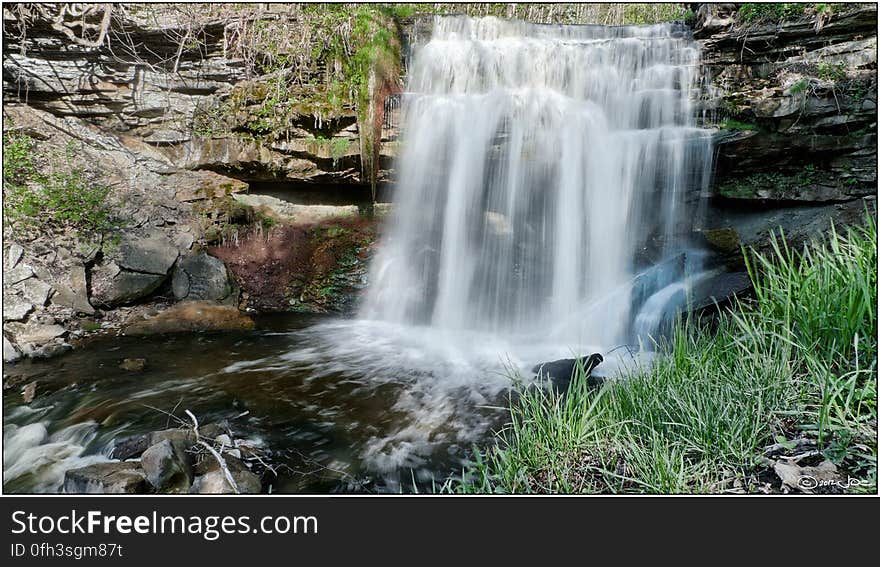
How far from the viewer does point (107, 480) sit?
2.75 metres

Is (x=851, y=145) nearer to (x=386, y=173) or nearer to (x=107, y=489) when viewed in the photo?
(x=386, y=173)

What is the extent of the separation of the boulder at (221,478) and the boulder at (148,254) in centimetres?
435

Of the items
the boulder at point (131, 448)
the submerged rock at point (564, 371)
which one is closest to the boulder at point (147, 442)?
the boulder at point (131, 448)

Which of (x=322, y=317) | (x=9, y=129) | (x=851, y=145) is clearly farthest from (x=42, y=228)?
(x=851, y=145)

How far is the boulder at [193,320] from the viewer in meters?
5.89

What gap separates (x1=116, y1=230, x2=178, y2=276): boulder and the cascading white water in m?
2.98

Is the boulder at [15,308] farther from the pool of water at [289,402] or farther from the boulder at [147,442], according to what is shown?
the boulder at [147,442]

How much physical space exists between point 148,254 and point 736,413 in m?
7.18

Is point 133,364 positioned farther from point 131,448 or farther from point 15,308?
point 131,448

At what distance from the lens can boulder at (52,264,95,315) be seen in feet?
18.8

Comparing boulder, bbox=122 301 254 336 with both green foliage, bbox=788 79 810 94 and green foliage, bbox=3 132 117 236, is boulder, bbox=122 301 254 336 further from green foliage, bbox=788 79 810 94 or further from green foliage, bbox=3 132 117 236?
green foliage, bbox=788 79 810 94

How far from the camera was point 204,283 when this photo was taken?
6633 mm

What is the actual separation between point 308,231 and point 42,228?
3.55 meters

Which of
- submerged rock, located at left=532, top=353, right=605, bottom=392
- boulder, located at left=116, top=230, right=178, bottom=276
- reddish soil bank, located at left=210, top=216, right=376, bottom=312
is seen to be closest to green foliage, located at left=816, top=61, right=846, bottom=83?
submerged rock, located at left=532, top=353, right=605, bottom=392
